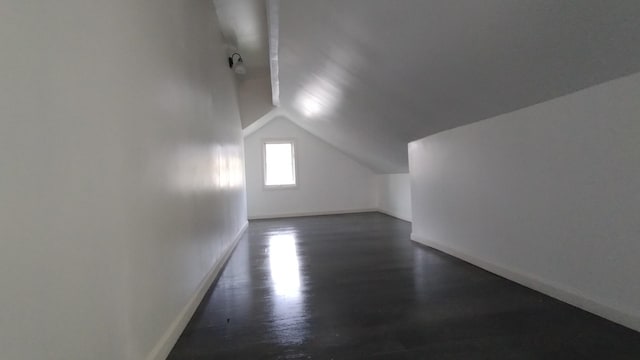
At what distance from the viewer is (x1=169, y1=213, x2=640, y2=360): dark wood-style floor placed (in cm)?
161

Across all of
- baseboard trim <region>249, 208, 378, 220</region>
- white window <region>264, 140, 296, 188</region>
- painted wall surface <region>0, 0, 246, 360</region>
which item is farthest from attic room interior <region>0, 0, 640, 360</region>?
white window <region>264, 140, 296, 188</region>

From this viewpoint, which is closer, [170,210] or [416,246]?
[170,210]

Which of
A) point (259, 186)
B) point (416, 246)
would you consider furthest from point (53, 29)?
point (259, 186)

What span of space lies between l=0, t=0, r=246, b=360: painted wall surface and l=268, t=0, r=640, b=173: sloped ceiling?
4.68ft

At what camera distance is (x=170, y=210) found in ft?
6.09

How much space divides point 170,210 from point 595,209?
2579 millimetres

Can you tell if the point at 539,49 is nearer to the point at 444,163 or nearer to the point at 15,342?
the point at 444,163

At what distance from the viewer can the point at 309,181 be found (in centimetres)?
809

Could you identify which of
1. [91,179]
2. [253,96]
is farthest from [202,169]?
[253,96]

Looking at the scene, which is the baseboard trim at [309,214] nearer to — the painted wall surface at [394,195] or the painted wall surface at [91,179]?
the painted wall surface at [394,195]

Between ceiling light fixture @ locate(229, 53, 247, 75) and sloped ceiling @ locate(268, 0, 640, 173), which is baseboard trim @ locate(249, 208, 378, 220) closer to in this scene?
ceiling light fixture @ locate(229, 53, 247, 75)

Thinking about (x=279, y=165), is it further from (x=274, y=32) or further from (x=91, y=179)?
(x=91, y=179)

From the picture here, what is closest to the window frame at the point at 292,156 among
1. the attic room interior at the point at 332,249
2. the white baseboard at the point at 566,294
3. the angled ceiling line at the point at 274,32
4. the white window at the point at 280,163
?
the white window at the point at 280,163

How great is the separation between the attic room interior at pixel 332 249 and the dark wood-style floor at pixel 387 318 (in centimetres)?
2
